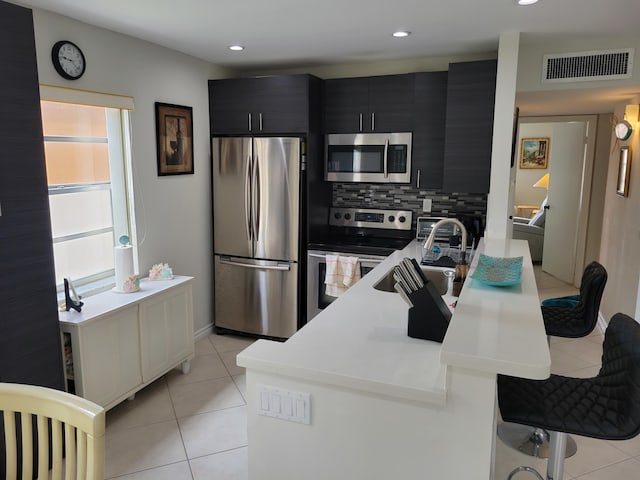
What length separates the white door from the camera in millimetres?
6141

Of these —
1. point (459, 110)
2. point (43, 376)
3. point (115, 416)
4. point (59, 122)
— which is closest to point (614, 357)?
point (459, 110)

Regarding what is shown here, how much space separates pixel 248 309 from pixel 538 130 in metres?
7.33

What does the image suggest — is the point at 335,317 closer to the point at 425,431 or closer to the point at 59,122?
the point at 425,431

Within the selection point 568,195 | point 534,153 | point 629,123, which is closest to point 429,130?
point 629,123

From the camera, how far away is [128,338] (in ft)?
10.2

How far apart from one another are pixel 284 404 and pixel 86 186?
7.83 ft

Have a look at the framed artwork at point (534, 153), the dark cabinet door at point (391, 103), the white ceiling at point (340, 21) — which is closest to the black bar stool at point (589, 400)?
the white ceiling at point (340, 21)

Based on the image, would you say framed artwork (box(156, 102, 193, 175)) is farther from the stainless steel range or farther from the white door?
the white door

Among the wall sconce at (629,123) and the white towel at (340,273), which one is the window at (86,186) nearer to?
the white towel at (340,273)

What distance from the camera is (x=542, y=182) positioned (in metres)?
8.92

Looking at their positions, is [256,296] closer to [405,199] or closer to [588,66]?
[405,199]

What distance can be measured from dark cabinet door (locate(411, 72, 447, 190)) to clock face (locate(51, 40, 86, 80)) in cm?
246

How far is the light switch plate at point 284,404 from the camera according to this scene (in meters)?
1.63

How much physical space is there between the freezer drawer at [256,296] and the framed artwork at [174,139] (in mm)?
948
